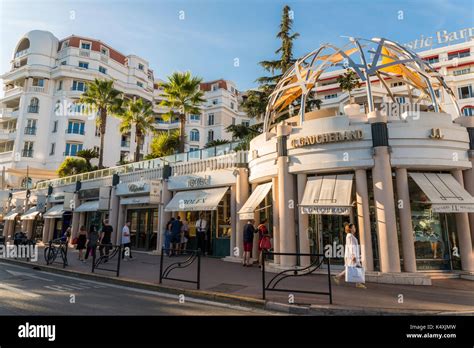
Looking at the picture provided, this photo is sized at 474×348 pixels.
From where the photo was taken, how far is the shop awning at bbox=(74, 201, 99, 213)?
2303cm

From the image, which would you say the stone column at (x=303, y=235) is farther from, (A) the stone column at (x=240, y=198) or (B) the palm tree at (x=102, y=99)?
(B) the palm tree at (x=102, y=99)

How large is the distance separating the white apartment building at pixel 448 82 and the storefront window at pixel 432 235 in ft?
88.3

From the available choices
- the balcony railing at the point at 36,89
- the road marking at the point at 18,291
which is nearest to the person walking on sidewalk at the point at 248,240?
the road marking at the point at 18,291

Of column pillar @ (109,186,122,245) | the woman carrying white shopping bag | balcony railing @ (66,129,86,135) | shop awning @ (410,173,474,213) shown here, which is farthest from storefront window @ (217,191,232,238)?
balcony railing @ (66,129,86,135)

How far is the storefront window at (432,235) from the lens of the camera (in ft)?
35.4

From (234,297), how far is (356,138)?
679 cm

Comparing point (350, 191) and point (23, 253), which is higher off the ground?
point (350, 191)

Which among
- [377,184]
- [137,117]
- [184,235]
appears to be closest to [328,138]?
[377,184]

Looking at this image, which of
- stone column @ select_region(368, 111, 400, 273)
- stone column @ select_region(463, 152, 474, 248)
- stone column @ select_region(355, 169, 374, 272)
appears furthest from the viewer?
stone column @ select_region(463, 152, 474, 248)

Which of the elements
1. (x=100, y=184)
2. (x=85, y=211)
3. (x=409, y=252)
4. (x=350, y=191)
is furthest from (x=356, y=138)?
(x=85, y=211)

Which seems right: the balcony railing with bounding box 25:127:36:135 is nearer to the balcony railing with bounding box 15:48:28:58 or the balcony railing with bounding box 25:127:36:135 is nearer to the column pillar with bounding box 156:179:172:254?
the balcony railing with bounding box 15:48:28:58

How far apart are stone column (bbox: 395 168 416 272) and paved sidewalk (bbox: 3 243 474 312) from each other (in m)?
0.90
